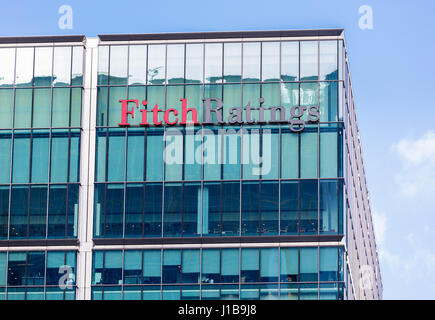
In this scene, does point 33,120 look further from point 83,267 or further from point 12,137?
point 83,267

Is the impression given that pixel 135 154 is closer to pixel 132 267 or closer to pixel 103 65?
pixel 103 65

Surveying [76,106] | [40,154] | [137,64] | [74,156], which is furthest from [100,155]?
[137,64]

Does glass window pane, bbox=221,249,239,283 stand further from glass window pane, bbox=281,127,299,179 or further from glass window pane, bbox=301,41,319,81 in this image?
glass window pane, bbox=301,41,319,81

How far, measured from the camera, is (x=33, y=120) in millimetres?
60531

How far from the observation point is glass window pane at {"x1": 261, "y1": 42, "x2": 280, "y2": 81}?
196ft

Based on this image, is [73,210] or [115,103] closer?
[73,210]

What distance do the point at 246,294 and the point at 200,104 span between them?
1157 centimetres

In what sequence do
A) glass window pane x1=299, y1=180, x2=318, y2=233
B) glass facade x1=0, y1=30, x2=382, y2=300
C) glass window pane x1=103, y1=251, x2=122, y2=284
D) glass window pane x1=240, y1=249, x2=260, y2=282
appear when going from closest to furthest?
glass window pane x1=240, y1=249, x2=260, y2=282, glass window pane x1=299, y1=180, x2=318, y2=233, glass facade x1=0, y1=30, x2=382, y2=300, glass window pane x1=103, y1=251, x2=122, y2=284

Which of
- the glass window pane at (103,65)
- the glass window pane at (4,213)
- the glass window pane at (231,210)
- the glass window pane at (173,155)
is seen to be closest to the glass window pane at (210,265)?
the glass window pane at (231,210)

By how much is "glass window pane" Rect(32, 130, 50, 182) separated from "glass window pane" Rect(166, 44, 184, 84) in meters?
8.10

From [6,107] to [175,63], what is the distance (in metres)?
10.5

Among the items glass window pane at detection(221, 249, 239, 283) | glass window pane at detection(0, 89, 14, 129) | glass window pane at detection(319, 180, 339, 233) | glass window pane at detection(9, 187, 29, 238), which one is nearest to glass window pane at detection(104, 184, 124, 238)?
glass window pane at detection(9, 187, 29, 238)

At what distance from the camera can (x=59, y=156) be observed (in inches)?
2363

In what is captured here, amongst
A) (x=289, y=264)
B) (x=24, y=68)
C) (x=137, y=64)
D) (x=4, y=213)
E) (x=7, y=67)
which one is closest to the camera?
(x=289, y=264)
